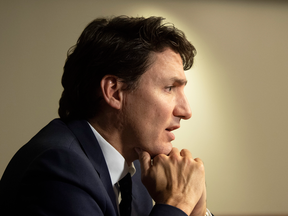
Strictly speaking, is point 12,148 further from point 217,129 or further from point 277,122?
point 277,122

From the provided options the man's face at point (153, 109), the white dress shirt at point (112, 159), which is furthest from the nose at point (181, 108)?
the white dress shirt at point (112, 159)

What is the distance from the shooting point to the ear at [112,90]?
1081 millimetres

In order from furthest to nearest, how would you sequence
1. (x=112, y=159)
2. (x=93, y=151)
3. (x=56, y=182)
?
(x=112, y=159), (x=93, y=151), (x=56, y=182)

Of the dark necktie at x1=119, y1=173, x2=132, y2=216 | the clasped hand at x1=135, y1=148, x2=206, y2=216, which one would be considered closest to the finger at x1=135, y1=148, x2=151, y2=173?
the clasped hand at x1=135, y1=148, x2=206, y2=216

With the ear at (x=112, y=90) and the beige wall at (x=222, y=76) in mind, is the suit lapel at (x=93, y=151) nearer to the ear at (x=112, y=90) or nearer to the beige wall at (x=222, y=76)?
the ear at (x=112, y=90)

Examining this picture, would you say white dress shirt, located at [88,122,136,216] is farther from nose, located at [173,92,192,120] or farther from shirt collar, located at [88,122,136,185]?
nose, located at [173,92,192,120]

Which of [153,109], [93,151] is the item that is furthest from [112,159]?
[153,109]

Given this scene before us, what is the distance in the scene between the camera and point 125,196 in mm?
1084

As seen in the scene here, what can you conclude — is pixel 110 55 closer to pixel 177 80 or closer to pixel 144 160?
pixel 177 80

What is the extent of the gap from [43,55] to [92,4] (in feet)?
1.99

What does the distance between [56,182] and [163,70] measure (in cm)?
60

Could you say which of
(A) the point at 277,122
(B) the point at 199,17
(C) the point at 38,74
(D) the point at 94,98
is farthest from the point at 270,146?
(C) the point at 38,74

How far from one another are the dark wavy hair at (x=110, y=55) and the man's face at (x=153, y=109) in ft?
0.14

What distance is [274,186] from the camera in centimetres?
244
